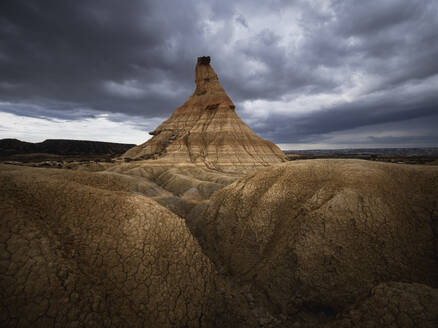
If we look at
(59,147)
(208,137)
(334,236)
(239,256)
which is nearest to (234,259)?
(239,256)

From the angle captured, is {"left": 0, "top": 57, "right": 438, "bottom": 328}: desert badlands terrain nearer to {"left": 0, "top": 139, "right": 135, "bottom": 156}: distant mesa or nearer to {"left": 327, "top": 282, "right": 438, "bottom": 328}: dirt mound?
{"left": 327, "top": 282, "right": 438, "bottom": 328}: dirt mound

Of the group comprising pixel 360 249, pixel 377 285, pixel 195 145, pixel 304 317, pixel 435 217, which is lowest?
pixel 304 317

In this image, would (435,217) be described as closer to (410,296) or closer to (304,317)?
(410,296)

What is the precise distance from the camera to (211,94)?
1745 inches

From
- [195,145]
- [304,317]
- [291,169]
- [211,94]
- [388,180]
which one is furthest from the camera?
[211,94]

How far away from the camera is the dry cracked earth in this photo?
121 inches

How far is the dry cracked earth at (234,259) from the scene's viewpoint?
3070 millimetres

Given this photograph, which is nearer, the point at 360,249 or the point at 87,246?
the point at 87,246

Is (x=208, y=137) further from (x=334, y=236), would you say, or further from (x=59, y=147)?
(x=59, y=147)

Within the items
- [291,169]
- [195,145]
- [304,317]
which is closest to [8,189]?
[304,317]

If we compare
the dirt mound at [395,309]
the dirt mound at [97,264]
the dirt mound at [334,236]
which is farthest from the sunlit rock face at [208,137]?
the dirt mound at [395,309]

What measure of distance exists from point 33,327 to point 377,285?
5.82 meters

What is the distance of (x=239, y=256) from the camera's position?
5785 millimetres

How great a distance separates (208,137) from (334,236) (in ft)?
112
